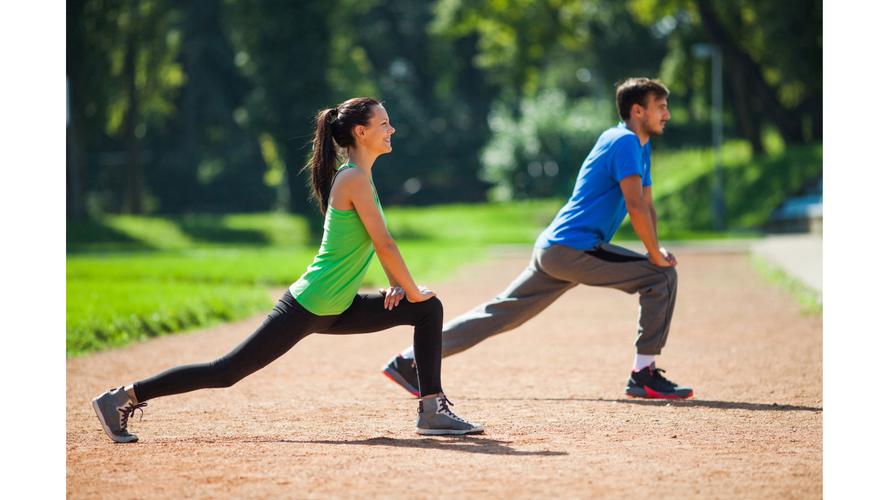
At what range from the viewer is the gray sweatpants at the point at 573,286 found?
289 inches

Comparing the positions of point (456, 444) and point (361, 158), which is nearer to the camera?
point (456, 444)

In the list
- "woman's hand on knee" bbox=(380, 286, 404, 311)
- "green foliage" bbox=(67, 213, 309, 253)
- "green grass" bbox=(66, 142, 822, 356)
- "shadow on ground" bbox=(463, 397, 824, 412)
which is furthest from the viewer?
"green foliage" bbox=(67, 213, 309, 253)

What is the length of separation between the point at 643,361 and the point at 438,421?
182cm

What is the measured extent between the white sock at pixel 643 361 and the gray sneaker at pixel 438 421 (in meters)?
1.61

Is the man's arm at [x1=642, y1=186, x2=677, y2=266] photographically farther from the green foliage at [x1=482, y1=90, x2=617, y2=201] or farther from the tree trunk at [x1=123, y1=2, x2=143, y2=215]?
the green foliage at [x1=482, y1=90, x2=617, y2=201]

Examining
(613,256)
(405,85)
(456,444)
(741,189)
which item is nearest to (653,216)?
(613,256)

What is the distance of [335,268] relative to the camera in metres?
6.02

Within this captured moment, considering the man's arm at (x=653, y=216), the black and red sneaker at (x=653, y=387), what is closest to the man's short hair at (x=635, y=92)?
the man's arm at (x=653, y=216)

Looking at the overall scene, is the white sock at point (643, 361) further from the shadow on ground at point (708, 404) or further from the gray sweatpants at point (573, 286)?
the shadow on ground at point (708, 404)

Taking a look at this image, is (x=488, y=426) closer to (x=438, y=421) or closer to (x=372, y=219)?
(x=438, y=421)

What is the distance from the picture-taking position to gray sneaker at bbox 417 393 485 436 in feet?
20.2

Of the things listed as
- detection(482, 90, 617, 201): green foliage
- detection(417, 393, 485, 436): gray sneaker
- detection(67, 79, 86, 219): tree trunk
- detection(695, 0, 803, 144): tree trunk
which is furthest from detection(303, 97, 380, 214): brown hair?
detection(482, 90, 617, 201): green foliage

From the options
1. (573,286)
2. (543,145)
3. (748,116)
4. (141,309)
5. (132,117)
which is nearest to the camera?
(573,286)
